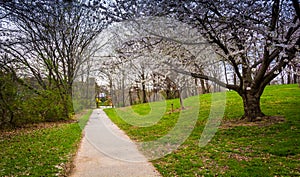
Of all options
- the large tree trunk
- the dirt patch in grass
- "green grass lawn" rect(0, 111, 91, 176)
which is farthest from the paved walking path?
the large tree trunk

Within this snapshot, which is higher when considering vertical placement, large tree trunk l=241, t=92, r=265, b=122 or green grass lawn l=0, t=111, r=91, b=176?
large tree trunk l=241, t=92, r=265, b=122

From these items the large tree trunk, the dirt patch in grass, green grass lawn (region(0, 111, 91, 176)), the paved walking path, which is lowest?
the paved walking path

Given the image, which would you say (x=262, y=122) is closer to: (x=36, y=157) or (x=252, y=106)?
(x=252, y=106)

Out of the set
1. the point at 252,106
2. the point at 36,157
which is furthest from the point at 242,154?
the point at 36,157

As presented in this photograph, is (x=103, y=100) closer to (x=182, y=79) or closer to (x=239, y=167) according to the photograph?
(x=182, y=79)

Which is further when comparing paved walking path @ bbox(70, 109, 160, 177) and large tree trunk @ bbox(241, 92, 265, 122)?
large tree trunk @ bbox(241, 92, 265, 122)

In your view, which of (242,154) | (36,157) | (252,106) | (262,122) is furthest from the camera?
(252,106)

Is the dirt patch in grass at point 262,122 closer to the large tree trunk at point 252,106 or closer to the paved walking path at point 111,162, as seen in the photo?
the large tree trunk at point 252,106

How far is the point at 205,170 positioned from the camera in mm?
4477

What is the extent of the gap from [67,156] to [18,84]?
7.50m

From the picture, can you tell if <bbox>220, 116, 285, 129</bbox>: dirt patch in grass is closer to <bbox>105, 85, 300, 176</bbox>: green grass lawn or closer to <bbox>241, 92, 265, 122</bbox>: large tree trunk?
<bbox>241, 92, 265, 122</bbox>: large tree trunk

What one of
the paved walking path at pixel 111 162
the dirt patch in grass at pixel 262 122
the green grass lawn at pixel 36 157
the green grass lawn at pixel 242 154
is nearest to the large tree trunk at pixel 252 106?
the dirt patch in grass at pixel 262 122

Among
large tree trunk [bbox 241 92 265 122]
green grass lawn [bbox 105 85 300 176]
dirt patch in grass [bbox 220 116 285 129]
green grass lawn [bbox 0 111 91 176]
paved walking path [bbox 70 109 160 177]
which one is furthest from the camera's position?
large tree trunk [bbox 241 92 265 122]

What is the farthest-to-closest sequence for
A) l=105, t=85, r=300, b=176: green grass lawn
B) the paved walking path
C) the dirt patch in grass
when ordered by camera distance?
the dirt patch in grass, the paved walking path, l=105, t=85, r=300, b=176: green grass lawn
